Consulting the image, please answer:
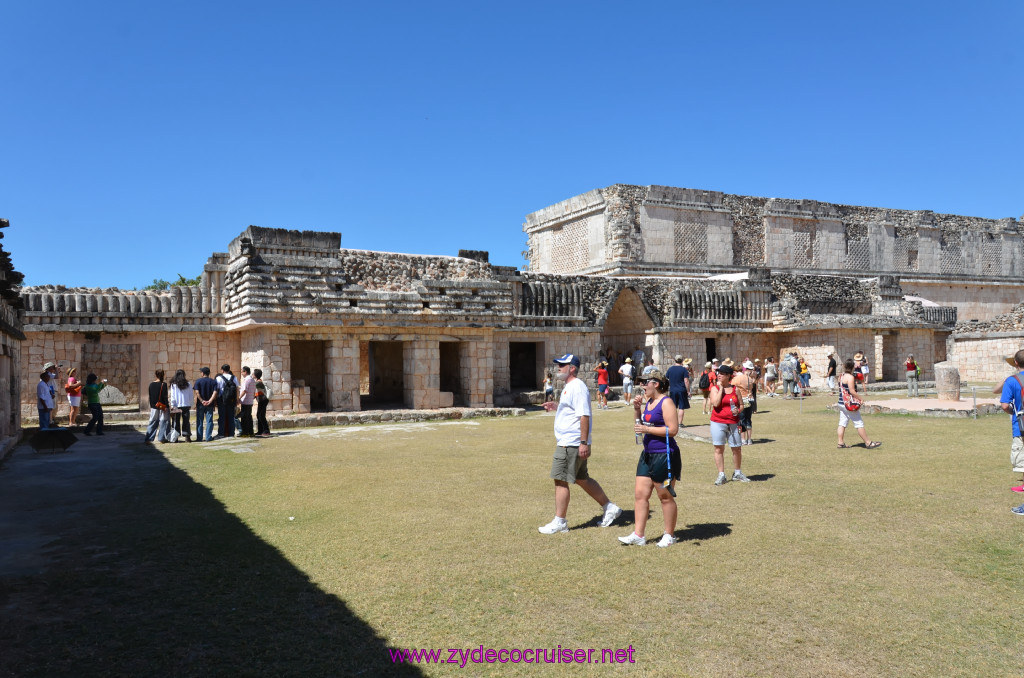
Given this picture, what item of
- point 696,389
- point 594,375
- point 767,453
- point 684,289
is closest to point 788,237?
point 684,289

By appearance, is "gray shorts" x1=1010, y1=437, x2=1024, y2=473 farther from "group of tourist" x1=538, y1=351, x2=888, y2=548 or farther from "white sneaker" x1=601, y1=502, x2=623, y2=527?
"white sneaker" x1=601, y1=502, x2=623, y2=527

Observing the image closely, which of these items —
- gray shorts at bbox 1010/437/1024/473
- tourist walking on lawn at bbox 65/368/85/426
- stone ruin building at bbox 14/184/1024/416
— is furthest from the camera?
Answer: stone ruin building at bbox 14/184/1024/416

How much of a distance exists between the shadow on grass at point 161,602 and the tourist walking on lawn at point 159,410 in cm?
507

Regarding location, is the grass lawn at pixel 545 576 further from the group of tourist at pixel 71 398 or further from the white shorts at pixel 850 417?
the group of tourist at pixel 71 398

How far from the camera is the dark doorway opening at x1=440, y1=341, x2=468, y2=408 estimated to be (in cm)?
1750

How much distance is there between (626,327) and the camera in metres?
24.0

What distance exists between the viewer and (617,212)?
27.1 meters

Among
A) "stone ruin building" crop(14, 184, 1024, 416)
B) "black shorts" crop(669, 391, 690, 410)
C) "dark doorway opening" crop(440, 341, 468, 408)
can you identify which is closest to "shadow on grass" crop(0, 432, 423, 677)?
"black shorts" crop(669, 391, 690, 410)

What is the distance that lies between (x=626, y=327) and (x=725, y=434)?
16.3 m

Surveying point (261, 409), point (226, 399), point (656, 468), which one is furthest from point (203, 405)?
point (656, 468)

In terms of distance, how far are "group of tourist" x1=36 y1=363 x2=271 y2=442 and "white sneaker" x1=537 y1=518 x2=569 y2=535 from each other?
27.6 ft

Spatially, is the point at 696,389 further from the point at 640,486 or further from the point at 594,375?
the point at 640,486

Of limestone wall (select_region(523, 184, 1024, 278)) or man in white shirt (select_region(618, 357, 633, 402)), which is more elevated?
limestone wall (select_region(523, 184, 1024, 278))

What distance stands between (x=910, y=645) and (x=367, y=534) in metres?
3.96
